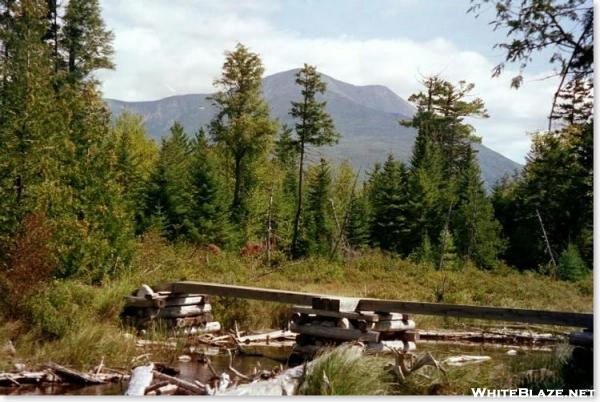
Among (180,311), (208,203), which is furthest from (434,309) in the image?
(208,203)

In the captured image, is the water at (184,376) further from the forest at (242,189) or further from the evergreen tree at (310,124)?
the evergreen tree at (310,124)

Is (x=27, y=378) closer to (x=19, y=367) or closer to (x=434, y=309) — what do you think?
(x=19, y=367)

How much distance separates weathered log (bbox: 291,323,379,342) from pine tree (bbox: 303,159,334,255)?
69.9 ft

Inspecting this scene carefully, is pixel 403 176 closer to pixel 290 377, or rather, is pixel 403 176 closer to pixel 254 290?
pixel 254 290

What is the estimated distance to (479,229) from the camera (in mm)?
29812

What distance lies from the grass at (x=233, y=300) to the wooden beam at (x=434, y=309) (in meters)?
1.36

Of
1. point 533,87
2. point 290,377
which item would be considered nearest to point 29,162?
point 290,377

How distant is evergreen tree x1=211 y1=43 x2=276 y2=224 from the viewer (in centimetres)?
3181

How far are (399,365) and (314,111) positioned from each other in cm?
2682

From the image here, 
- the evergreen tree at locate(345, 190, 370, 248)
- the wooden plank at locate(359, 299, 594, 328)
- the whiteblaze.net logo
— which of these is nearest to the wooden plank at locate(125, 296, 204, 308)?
the wooden plank at locate(359, 299, 594, 328)

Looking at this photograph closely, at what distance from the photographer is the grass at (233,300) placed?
8734 mm

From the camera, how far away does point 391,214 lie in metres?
33.2

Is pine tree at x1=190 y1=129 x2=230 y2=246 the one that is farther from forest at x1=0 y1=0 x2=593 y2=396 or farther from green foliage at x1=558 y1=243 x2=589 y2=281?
green foliage at x1=558 y1=243 x2=589 y2=281

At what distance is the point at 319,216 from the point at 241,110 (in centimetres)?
646
